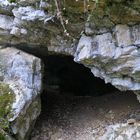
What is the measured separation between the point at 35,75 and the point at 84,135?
3.95 feet

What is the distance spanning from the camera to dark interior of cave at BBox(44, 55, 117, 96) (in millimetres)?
7332

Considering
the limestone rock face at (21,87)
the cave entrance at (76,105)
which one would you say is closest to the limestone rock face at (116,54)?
the limestone rock face at (21,87)

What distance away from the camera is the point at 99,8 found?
4.61 m

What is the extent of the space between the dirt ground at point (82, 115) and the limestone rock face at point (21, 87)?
0.40 metres

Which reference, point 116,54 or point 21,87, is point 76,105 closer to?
point 21,87

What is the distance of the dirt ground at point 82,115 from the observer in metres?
5.81

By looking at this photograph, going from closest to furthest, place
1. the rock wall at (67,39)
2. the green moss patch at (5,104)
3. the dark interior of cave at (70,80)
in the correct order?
the rock wall at (67,39) < the green moss patch at (5,104) < the dark interior of cave at (70,80)

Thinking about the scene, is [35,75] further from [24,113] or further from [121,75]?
[121,75]

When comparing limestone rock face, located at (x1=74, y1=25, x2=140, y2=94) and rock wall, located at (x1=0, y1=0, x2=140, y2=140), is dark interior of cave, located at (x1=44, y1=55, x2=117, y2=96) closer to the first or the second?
rock wall, located at (x1=0, y1=0, x2=140, y2=140)

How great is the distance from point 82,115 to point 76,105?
399 millimetres

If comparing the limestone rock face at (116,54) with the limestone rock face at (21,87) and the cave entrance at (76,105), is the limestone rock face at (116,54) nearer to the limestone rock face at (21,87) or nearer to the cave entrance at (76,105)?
the limestone rock face at (21,87)

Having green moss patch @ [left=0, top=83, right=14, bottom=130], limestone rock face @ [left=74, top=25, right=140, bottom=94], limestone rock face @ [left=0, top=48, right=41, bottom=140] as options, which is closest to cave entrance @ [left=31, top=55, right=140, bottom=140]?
limestone rock face @ [left=0, top=48, right=41, bottom=140]

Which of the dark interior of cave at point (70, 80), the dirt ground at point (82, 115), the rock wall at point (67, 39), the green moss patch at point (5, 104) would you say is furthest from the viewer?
the dark interior of cave at point (70, 80)

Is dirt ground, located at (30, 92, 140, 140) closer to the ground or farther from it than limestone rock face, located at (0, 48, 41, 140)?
closer to the ground
